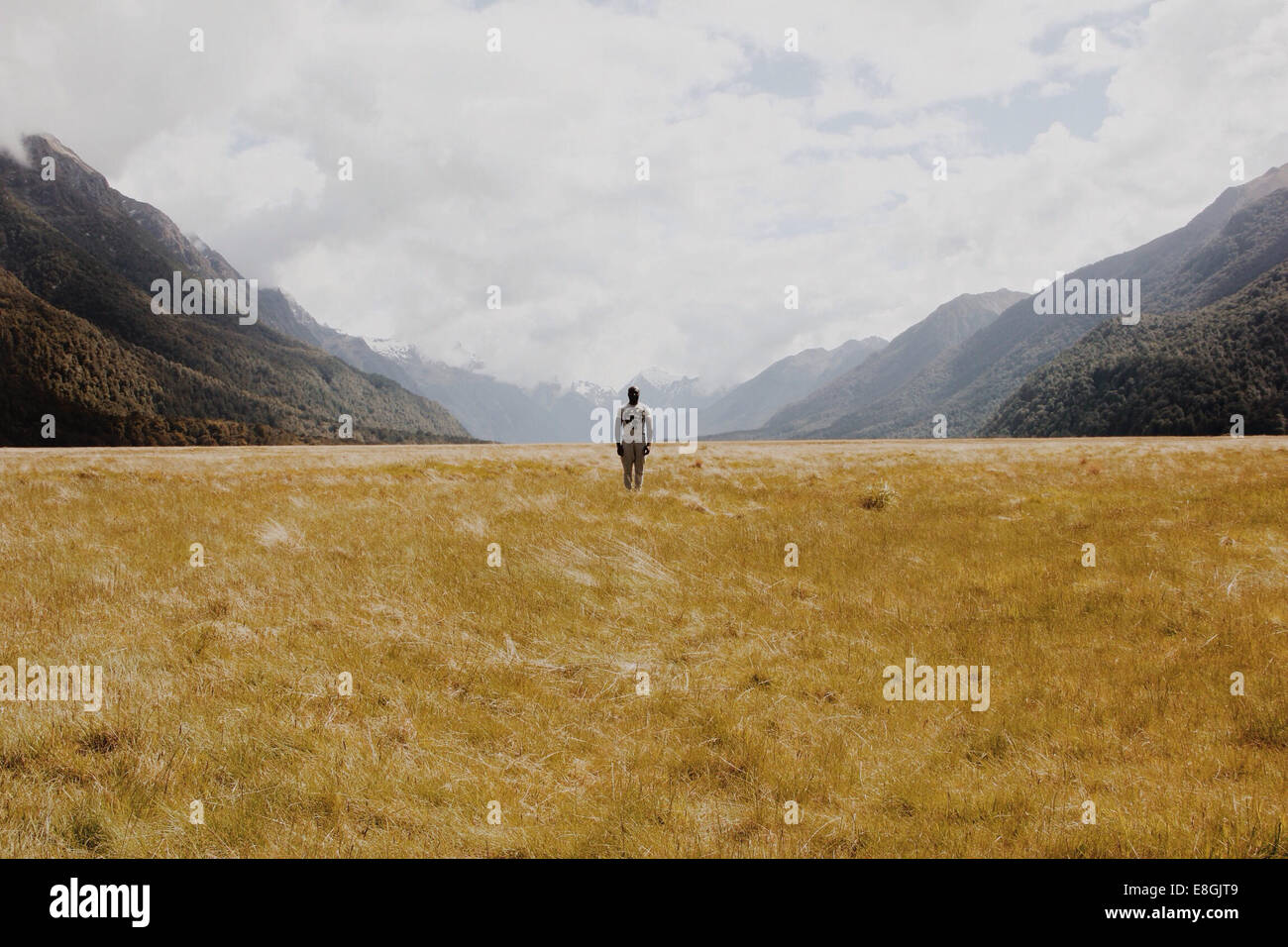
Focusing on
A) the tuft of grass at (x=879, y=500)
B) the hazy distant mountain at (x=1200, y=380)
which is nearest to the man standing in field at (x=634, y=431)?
the tuft of grass at (x=879, y=500)

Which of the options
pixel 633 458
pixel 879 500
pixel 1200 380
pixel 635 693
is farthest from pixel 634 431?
pixel 1200 380

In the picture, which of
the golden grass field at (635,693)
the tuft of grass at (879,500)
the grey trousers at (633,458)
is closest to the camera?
the golden grass field at (635,693)

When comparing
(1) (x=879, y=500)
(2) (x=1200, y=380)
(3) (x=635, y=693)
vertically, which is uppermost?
(2) (x=1200, y=380)

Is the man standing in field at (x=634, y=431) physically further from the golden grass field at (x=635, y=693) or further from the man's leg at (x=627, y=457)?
the golden grass field at (x=635, y=693)

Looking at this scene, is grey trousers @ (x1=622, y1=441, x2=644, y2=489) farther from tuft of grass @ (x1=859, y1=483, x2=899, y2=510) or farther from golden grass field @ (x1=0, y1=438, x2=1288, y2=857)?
tuft of grass @ (x1=859, y1=483, x2=899, y2=510)

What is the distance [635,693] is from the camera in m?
5.17

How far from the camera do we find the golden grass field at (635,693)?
A: 339 cm

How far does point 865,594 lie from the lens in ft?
25.4

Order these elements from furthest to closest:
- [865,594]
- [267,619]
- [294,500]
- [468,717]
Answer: [294,500] < [865,594] < [267,619] < [468,717]

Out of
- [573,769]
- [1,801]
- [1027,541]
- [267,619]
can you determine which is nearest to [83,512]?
[267,619]

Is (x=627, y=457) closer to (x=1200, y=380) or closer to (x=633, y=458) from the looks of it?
(x=633, y=458)
